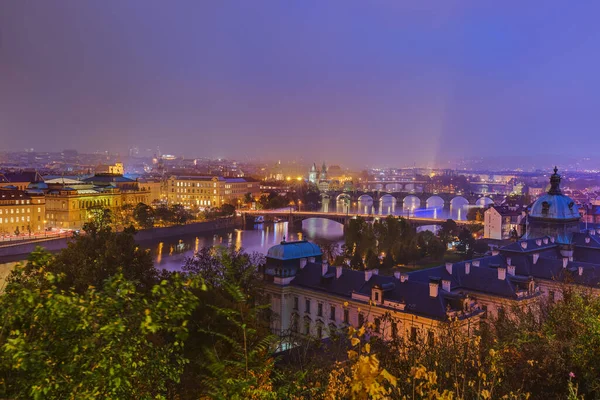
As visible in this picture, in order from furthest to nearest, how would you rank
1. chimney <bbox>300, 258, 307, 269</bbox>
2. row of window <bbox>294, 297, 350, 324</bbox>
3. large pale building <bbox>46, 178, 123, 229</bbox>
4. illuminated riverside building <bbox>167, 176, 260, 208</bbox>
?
1. illuminated riverside building <bbox>167, 176, 260, 208</bbox>
2. large pale building <bbox>46, 178, 123, 229</bbox>
3. chimney <bbox>300, 258, 307, 269</bbox>
4. row of window <bbox>294, 297, 350, 324</bbox>

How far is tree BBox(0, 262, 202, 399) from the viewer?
3619mm

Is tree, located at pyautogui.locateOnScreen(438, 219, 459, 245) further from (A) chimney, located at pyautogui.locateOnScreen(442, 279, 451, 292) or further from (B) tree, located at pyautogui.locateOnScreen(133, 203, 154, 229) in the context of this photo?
(B) tree, located at pyautogui.locateOnScreen(133, 203, 154, 229)

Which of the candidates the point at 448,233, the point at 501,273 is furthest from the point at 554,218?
the point at 448,233

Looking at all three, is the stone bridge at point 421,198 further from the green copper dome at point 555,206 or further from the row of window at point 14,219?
the green copper dome at point 555,206

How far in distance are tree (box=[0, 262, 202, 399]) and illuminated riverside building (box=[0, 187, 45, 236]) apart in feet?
155

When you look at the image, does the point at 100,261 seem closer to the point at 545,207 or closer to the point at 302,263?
the point at 302,263

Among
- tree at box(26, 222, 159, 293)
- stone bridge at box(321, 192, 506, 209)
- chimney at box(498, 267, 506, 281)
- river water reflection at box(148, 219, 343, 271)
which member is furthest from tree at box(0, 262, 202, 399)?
stone bridge at box(321, 192, 506, 209)

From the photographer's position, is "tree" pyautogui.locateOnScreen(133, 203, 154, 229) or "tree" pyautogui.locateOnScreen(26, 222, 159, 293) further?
"tree" pyautogui.locateOnScreen(133, 203, 154, 229)

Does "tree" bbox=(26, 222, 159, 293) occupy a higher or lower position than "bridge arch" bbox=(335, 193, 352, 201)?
higher

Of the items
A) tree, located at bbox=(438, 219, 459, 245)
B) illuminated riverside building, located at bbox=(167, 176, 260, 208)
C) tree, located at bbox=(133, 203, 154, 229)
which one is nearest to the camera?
tree, located at bbox=(438, 219, 459, 245)

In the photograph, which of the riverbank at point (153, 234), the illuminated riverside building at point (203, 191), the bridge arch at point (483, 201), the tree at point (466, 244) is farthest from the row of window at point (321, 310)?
the bridge arch at point (483, 201)

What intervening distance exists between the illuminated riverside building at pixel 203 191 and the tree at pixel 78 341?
7787 cm

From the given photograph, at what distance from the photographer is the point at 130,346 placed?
401 cm

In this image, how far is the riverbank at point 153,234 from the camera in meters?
37.6
